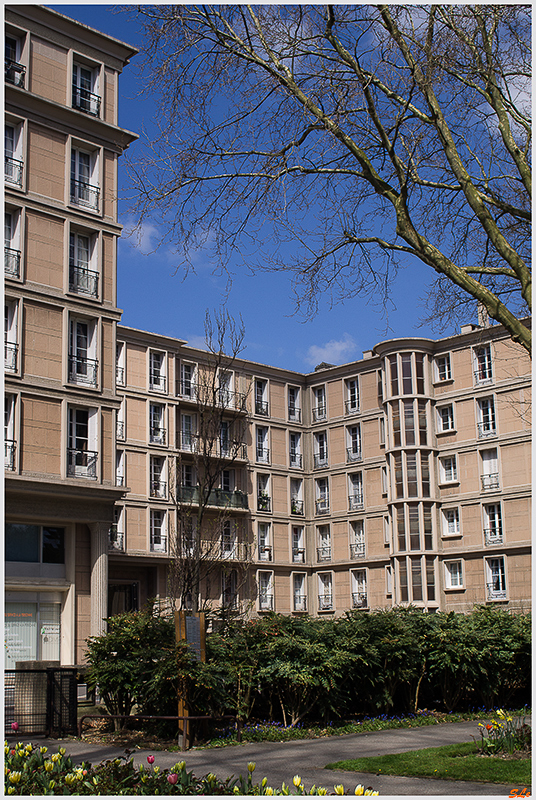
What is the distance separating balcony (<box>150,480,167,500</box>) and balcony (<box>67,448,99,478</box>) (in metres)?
13.0

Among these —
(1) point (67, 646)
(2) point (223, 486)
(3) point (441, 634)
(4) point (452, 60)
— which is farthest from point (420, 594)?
(4) point (452, 60)

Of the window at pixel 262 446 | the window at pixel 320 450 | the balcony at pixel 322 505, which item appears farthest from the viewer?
the window at pixel 320 450

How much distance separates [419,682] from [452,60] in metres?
12.3

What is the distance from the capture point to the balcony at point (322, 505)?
46125 millimetres

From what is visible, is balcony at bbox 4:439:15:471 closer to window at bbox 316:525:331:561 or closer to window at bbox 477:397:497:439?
window at bbox 477:397:497:439

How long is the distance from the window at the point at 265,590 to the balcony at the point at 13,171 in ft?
81.5

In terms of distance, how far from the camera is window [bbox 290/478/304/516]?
46.0 m

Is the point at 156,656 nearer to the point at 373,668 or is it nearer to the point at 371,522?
the point at 373,668

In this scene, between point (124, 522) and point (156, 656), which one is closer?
point (156, 656)

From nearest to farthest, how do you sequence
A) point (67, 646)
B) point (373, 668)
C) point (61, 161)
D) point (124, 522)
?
point (373, 668) < point (67, 646) < point (61, 161) < point (124, 522)

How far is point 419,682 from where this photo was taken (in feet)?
54.9

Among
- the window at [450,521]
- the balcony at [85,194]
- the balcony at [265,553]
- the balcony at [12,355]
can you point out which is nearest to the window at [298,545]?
the balcony at [265,553]

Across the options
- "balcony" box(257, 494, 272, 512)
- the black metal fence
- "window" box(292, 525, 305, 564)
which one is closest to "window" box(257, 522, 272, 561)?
A: "balcony" box(257, 494, 272, 512)

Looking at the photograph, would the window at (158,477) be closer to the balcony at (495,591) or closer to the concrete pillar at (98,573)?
the concrete pillar at (98,573)
